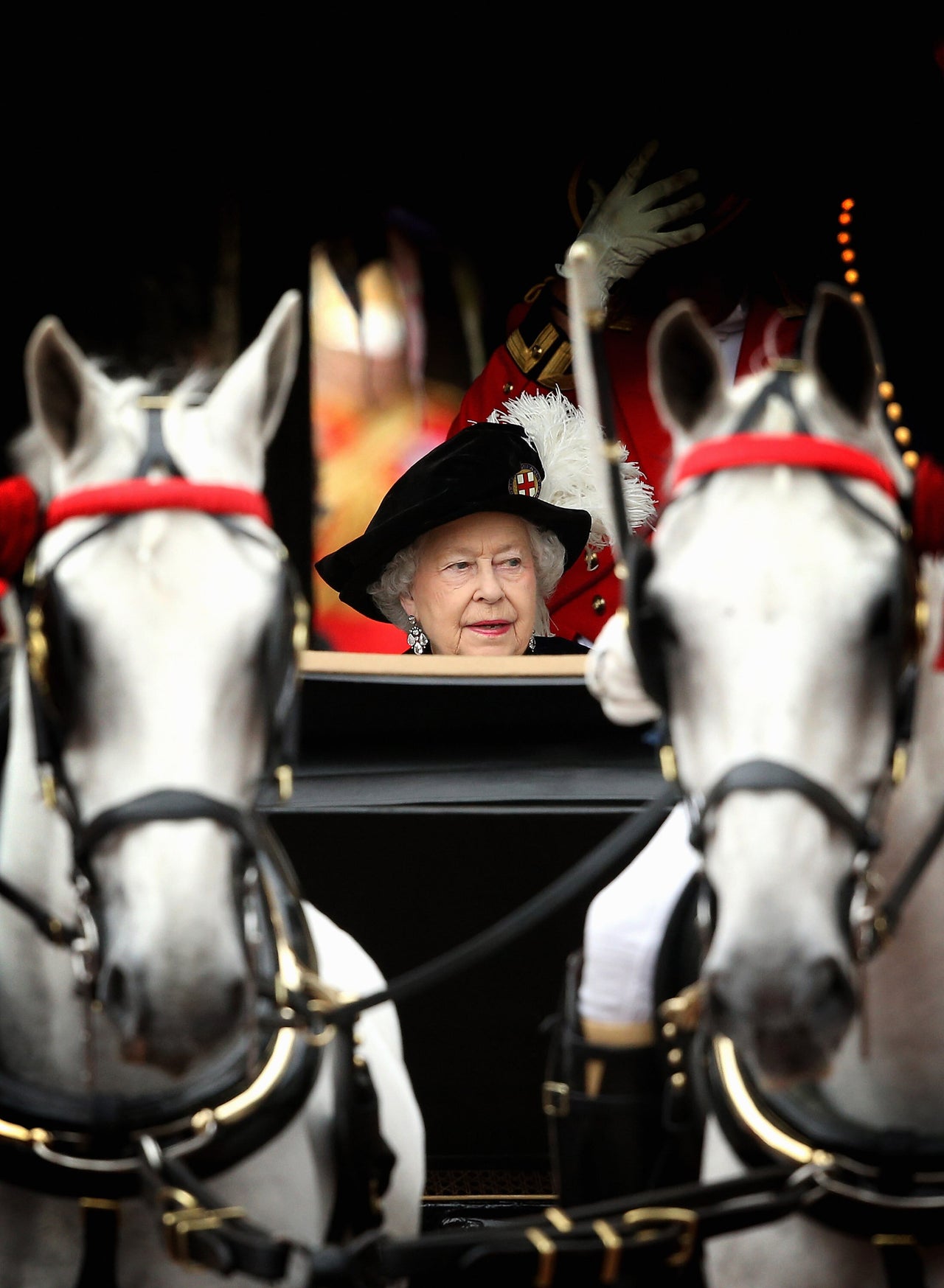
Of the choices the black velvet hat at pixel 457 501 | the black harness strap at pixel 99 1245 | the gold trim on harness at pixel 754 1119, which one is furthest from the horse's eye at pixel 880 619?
the black velvet hat at pixel 457 501

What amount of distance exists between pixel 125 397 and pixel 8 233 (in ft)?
8.99

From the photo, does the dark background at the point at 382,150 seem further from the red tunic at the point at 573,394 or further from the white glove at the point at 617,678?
the white glove at the point at 617,678

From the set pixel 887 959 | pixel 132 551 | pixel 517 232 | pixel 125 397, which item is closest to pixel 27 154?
pixel 517 232

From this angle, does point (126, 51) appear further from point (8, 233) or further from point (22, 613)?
point (22, 613)

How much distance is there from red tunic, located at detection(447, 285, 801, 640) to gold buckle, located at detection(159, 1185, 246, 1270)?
8.22 ft

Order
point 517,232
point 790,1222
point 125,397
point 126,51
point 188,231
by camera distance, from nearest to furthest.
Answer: point 790,1222 < point 125,397 < point 126,51 < point 188,231 < point 517,232

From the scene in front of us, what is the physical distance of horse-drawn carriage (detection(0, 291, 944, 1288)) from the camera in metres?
1.70

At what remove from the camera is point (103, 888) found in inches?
69.3

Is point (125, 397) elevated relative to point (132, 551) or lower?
elevated

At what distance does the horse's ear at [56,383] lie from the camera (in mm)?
1862

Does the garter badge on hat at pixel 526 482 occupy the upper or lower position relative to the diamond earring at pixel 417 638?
upper

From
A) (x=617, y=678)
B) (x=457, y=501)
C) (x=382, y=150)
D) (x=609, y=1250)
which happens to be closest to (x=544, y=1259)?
(x=609, y=1250)

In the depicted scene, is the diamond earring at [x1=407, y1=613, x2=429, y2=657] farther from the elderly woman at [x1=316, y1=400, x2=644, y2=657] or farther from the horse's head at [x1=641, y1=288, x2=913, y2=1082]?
the horse's head at [x1=641, y1=288, x2=913, y2=1082]

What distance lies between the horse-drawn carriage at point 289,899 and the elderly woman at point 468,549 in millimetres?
1500
